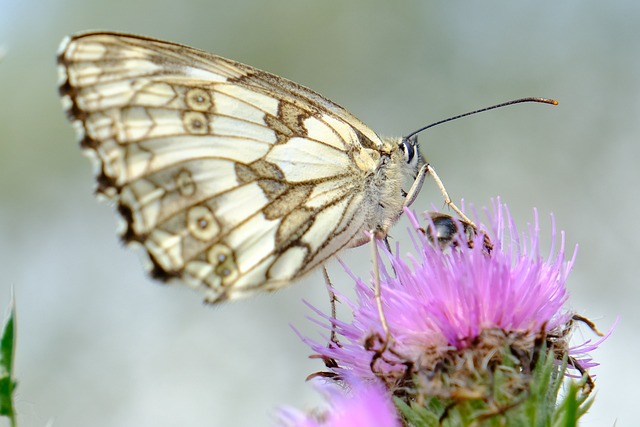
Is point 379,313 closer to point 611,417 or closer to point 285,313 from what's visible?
Result: point 611,417

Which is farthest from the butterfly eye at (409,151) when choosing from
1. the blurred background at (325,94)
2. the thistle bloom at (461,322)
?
the blurred background at (325,94)

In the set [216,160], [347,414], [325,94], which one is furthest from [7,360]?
[325,94]

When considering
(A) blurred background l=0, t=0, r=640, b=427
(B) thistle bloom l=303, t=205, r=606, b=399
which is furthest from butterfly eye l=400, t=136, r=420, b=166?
(A) blurred background l=0, t=0, r=640, b=427

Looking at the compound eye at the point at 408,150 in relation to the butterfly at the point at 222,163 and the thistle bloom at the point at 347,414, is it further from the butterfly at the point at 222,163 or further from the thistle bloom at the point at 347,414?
the thistle bloom at the point at 347,414

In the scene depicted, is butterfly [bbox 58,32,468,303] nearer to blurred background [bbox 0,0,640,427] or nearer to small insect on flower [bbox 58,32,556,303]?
small insect on flower [bbox 58,32,556,303]

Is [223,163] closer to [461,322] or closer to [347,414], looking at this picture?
[461,322]
